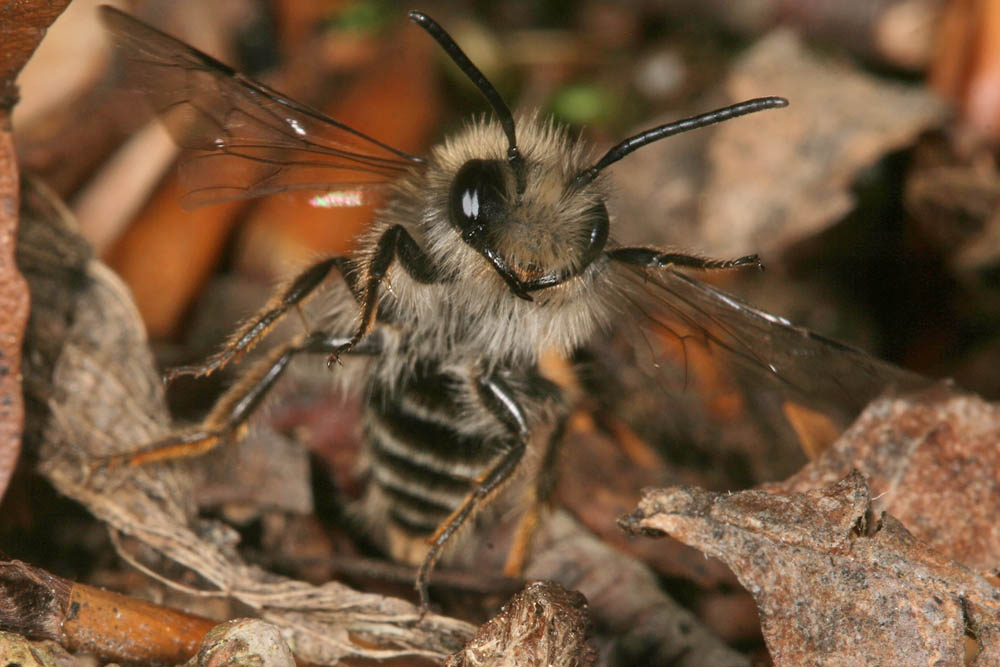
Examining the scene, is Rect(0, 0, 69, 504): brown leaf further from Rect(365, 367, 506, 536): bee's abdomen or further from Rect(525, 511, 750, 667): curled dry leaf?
Rect(525, 511, 750, 667): curled dry leaf

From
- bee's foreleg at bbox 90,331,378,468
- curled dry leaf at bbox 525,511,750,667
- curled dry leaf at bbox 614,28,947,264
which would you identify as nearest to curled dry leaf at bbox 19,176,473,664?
bee's foreleg at bbox 90,331,378,468

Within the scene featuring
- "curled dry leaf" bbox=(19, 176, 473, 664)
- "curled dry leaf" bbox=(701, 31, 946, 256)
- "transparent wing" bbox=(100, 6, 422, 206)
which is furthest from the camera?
"curled dry leaf" bbox=(701, 31, 946, 256)

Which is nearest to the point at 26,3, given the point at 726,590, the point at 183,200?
the point at 183,200

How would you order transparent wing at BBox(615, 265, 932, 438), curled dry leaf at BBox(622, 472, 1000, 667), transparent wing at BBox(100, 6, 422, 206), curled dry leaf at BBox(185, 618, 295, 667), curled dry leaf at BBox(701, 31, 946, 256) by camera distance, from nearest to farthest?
curled dry leaf at BBox(185, 618, 295, 667)
curled dry leaf at BBox(622, 472, 1000, 667)
transparent wing at BBox(615, 265, 932, 438)
transparent wing at BBox(100, 6, 422, 206)
curled dry leaf at BBox(701, 31, 946, 256)

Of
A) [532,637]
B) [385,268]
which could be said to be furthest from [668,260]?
[532,637]

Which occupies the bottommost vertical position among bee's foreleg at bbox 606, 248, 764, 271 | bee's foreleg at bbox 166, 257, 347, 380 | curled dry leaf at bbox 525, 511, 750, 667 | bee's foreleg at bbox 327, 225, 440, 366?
curled dry leaf at bbox 525, 511, 750, 667

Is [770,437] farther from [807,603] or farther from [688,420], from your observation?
[807,603]

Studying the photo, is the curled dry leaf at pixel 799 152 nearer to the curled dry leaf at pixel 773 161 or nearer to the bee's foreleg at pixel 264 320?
the curled dry leaf at pixel 773 161
